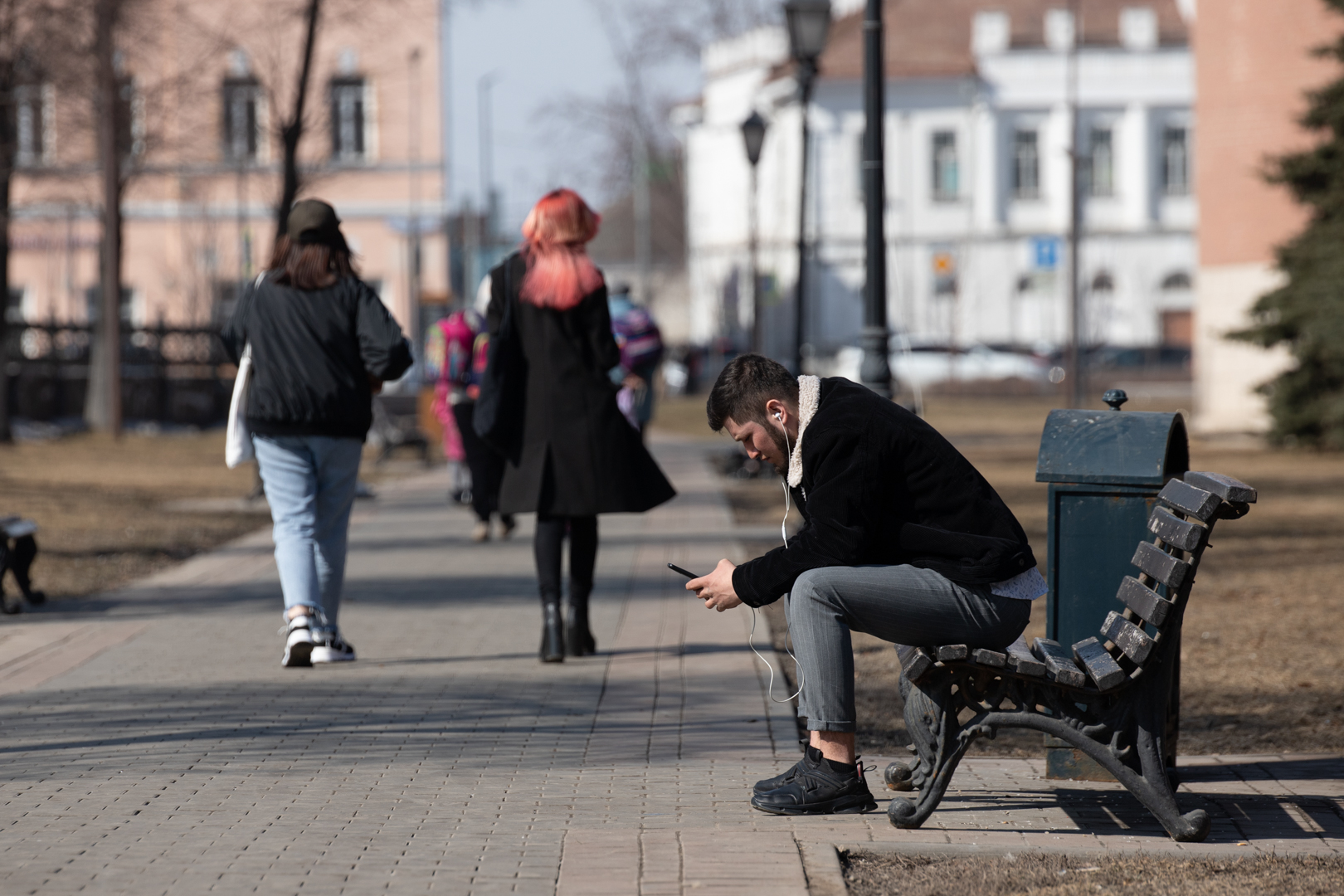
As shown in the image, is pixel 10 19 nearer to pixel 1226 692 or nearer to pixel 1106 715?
pixel 1226 692

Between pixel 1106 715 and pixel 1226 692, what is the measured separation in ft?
9.04

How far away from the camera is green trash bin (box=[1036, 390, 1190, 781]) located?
5.13m

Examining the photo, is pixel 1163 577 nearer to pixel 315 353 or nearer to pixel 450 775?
pixel 450 775

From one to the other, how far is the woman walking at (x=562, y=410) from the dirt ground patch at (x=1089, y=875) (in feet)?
10.3

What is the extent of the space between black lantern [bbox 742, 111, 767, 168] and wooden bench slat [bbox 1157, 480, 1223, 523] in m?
15.5

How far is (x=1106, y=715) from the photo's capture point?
457 cm

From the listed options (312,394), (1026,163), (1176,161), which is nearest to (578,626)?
(312,394)

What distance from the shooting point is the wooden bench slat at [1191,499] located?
14.5 ft

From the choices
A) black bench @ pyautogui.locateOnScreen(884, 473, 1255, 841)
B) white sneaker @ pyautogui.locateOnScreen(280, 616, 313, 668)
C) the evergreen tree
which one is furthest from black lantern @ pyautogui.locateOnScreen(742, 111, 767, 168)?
black bench @ pyautogui.locateOnScreen(884, 473, 1255, 841)

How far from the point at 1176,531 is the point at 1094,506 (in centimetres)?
69

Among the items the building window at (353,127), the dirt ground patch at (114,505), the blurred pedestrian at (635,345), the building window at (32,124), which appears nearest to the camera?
the dirt ground patch at (114,505)

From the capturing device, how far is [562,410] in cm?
735

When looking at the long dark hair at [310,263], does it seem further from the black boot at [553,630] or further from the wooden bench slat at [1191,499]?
the wooden bench slat at [1191,499]

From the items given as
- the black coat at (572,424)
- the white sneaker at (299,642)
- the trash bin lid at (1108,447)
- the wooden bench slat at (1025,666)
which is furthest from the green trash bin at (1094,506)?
the white sneaker at (299,642)
